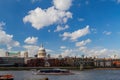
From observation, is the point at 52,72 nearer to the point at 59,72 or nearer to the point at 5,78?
the point at 59,72

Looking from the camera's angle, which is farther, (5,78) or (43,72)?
(43,72)

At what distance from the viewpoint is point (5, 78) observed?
86.8m

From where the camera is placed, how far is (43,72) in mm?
141750

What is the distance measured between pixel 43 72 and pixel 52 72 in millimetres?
3432

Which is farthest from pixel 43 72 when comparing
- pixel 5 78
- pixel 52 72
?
pixel 5 78

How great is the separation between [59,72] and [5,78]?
57052mm

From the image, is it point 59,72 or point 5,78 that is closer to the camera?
point 5,78

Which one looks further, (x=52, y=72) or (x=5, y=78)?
(x=52, y=72)

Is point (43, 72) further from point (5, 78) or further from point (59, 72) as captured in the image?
point (5, 78)

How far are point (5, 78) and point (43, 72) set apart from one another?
55.4 meters

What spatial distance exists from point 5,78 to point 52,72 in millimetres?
55666

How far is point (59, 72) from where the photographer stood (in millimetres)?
142375

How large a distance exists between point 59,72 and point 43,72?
20.0 ft

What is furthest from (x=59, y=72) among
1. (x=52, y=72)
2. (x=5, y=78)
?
(x=5, y=78)
